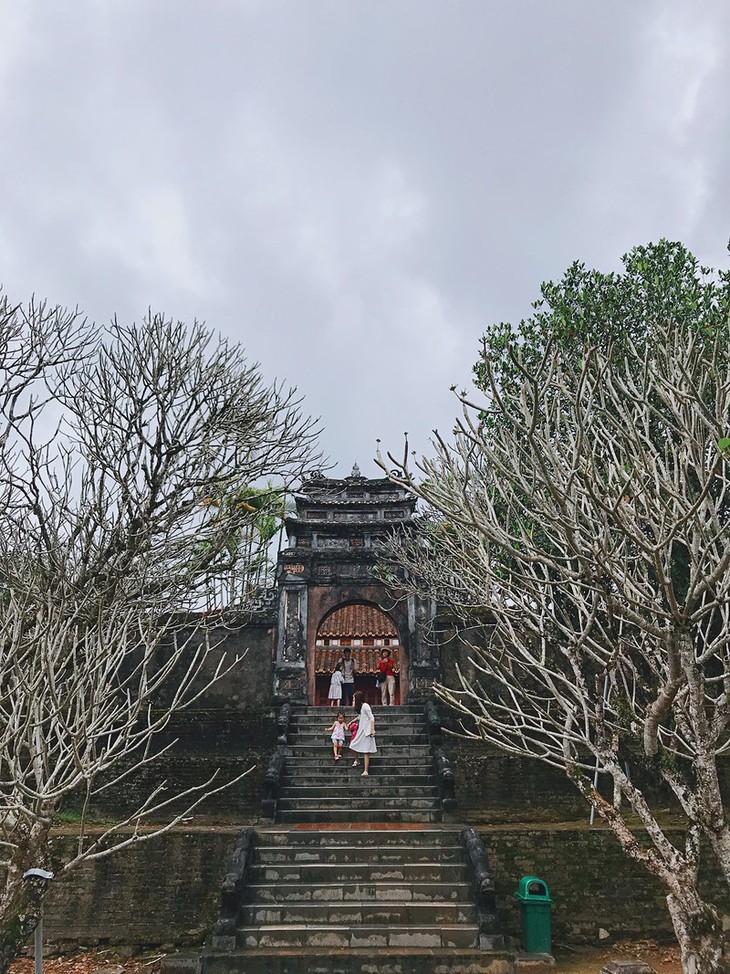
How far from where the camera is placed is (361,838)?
400 inches

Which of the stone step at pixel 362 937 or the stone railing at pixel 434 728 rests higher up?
the stone railing at pixel 434 728

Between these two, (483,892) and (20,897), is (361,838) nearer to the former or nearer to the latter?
(483,892)

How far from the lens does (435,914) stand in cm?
877

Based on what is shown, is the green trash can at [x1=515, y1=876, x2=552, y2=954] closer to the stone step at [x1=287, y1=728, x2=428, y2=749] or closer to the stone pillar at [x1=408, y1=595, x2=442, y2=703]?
the stone step at [x1=287, y1=728, x2=428, y2=749]

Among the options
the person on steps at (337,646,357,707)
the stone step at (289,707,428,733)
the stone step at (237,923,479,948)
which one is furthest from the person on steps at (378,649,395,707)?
the stone step at (237,923,479,948)

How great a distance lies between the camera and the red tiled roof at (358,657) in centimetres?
2212

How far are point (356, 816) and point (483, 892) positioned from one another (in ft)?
10.2

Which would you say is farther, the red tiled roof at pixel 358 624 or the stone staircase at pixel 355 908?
the red tiled roof at pixel 358 624

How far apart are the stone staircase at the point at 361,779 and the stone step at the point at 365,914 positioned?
238cm

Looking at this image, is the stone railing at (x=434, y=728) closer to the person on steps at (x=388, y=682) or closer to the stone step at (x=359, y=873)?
the person on steps at (x=388, y=682)

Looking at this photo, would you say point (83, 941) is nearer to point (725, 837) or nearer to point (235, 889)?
point (235, 889)

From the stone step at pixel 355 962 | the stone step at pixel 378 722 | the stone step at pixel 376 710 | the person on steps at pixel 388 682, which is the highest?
the person on steps at pixel 388 682

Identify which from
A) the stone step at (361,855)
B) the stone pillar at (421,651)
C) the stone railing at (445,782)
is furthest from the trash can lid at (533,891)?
the stone pillar at (421,651)

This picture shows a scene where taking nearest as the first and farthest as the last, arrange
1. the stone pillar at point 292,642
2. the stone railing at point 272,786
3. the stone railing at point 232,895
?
the stone railing at point 232,895 → the stone railing at point 272,786 → the stone pillar at point 292,642
